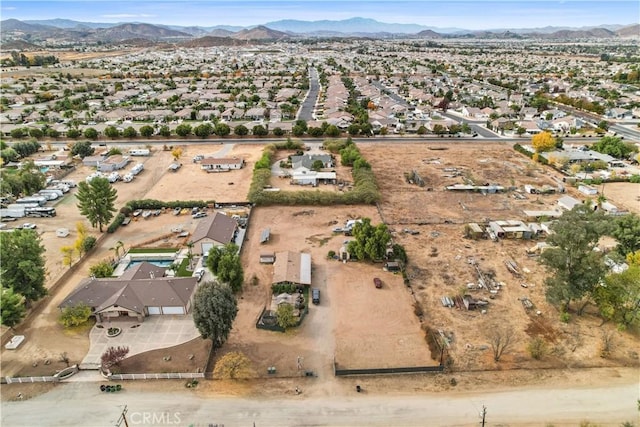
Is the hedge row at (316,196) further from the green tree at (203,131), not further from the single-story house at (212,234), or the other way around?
the green tree at (203,131)

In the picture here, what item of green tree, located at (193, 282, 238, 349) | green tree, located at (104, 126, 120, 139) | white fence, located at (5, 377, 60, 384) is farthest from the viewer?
green tree, located at (104, 126, 120, 139)

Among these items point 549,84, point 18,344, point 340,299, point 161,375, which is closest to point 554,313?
point 340,299

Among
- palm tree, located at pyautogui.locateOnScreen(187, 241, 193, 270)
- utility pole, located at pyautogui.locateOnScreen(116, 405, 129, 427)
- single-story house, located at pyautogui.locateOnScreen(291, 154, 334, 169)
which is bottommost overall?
utility pole, located at pyautogui.locateOnScreen(116, 405, 129, 427)

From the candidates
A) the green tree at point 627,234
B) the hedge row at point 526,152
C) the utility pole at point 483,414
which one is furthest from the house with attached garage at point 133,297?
the hedge row at point 526,152

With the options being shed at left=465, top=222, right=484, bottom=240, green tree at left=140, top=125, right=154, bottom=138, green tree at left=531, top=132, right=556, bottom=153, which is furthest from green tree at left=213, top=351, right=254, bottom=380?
green tree at left=140, top=125, right=154, bottom=138

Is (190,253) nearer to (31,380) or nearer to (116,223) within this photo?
(116,223)

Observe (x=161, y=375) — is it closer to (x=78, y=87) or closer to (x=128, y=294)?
(x=128, y=294)

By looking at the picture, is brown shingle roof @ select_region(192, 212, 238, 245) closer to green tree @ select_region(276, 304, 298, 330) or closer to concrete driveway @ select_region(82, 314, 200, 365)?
concrete driveway @ select_region(82, 314, 200, 365)
